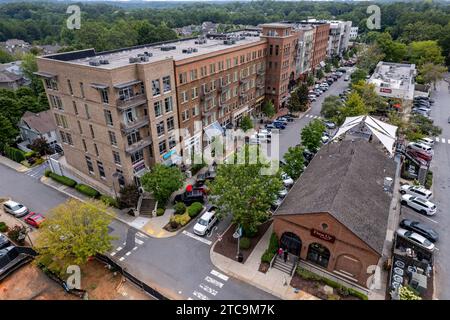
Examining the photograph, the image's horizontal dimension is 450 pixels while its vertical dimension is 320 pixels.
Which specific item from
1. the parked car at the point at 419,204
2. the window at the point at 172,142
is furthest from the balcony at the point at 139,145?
the parked car at the point at 419,204

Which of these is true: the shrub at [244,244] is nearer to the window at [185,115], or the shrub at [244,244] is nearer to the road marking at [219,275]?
the road marking at [219,275]

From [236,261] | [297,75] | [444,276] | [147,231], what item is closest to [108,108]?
[147,231]

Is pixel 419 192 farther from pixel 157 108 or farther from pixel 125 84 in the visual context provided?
pixel 125 84

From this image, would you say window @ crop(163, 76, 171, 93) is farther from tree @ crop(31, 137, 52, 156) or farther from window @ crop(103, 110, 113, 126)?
tree @ crop(31, 137, 52, 156)

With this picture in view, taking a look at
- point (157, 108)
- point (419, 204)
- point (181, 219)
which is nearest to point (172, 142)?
point (157, 108)

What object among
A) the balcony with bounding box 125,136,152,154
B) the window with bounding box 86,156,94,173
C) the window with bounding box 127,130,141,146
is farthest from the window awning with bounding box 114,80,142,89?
the window with bounding box 86,156,94,173
